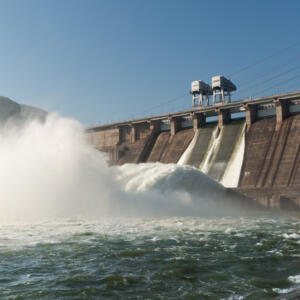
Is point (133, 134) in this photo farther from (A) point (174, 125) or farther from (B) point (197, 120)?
(B) point (197, 120)

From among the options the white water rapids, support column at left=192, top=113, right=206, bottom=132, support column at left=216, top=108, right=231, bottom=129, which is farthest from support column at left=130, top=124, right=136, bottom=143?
the white water rapids

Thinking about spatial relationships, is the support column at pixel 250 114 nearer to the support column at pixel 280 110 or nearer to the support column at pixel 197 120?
the support column at pixel 280 110

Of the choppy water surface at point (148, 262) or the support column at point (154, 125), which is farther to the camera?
the support column at point (154, 125)

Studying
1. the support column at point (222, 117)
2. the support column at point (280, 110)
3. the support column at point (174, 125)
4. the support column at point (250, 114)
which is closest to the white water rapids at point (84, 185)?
the support column at point (280, 110)

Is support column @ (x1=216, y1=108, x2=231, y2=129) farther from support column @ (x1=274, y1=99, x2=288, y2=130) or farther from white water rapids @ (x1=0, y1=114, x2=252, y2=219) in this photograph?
A: white water rapids @ (x1=0, y1=114, x2=252, y2=219)

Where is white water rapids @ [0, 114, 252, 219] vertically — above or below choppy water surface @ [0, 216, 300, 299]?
above

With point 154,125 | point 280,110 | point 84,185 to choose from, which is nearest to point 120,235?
point 84,185
